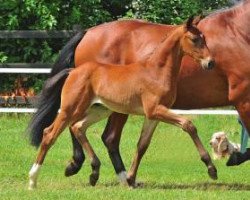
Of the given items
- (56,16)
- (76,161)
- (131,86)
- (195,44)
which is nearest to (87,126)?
(76,161)

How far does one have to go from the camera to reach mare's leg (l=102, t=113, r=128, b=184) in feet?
30.5

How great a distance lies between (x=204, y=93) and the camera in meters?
9.05

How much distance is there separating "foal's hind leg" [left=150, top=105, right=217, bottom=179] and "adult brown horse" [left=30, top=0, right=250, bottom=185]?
0.84 m

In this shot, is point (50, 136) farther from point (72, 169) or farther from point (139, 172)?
point (139, 172)

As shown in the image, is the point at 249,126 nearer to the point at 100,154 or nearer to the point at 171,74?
the point at 171,74

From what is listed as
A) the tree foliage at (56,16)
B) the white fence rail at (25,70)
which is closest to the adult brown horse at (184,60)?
the white fence rail at (25,70)

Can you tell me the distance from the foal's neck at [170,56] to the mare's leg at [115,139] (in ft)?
4.19

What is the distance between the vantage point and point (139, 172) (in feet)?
33.1

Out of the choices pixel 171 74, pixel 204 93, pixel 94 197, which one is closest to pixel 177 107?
pixel 204 93

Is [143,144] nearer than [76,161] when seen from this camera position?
Yes

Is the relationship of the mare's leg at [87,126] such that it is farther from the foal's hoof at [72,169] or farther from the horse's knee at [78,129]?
the foal's hoof at [72,169]

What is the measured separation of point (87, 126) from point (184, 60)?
1.30 meters

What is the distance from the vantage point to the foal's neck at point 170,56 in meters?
8.41

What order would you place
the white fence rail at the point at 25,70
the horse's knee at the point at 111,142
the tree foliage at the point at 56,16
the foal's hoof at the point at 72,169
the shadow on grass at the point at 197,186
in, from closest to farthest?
1. the shadow on grass at the point at 197,186
2. the foal's hoof at the point at 72,169
3. the horse's knee at the point at 111,142
4. the white fence rail at the point at 25,70
5. the tree foliage at the point at 56,16
